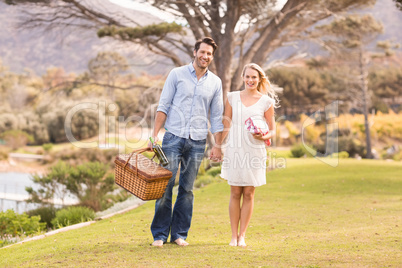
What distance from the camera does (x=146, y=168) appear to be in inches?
146

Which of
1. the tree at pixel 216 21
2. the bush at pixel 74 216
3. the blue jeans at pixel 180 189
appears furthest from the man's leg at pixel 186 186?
the tree at pixel 216 21

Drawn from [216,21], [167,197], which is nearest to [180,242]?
[167,197]

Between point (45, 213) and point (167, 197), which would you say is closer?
point (167, 197)

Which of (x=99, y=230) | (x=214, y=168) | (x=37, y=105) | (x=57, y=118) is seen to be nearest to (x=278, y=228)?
(x=99, y=230)

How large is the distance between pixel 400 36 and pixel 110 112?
56.1 m

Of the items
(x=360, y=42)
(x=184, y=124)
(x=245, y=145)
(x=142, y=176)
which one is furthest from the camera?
(x=360, y=42)

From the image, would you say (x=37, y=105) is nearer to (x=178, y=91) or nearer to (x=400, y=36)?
(x=178, y=91)

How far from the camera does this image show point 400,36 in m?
73.9

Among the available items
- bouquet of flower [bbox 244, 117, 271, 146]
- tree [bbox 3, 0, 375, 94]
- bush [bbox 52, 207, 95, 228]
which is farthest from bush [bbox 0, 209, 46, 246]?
tree [bbox 3, 0, 375, 94]

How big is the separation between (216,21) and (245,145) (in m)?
10.1

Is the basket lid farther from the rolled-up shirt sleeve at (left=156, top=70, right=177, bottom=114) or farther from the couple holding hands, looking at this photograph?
the rolled-up shirt sleeve at (left=156, top=70, right=177, bottom=114)

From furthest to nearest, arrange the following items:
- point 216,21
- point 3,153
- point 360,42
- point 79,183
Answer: point 3,153, point 360,42, point 216,21, point 79,183

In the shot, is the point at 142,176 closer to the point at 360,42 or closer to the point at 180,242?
the point at 180,242

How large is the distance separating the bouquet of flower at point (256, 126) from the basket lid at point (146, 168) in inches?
30.8
